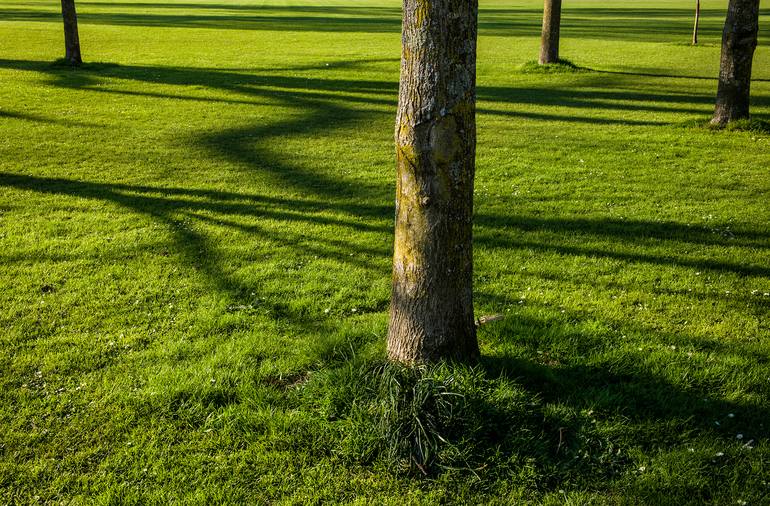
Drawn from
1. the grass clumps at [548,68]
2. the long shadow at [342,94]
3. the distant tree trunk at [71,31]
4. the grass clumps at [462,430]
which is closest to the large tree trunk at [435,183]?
the grass clumps at [462,430]

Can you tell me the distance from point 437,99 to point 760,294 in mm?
4407

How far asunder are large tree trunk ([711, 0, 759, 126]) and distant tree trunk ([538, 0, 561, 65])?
330 inches

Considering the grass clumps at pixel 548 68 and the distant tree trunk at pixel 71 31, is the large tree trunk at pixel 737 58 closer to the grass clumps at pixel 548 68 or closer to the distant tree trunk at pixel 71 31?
the grass clumps at pixel 548 68

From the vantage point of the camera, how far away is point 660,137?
13312 millimetres

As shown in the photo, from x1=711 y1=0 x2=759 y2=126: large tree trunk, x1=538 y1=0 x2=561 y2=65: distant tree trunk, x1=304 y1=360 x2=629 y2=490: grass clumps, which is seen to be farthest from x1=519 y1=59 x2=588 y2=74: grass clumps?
x1=304 y1=360 x2=629 y2=490: grass clumps

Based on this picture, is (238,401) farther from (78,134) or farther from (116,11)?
(116,11)

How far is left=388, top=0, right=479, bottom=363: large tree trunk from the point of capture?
13.8ft

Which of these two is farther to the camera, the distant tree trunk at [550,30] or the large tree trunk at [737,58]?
the distant tree trunk at [550,30]

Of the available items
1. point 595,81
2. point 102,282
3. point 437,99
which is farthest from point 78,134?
Result: point 595,81

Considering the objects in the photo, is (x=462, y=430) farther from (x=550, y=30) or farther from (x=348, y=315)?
(x=550, y=30)

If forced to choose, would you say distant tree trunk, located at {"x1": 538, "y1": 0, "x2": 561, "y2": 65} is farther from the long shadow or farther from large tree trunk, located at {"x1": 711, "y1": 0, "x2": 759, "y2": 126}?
large tree trunk, located at {"x1": 711, "y1": 0, "x2": 759, "y2": 126}

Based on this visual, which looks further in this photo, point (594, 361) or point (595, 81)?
point (595, 81)

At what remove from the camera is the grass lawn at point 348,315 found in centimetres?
415

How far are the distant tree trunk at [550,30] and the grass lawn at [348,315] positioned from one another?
727 cm
